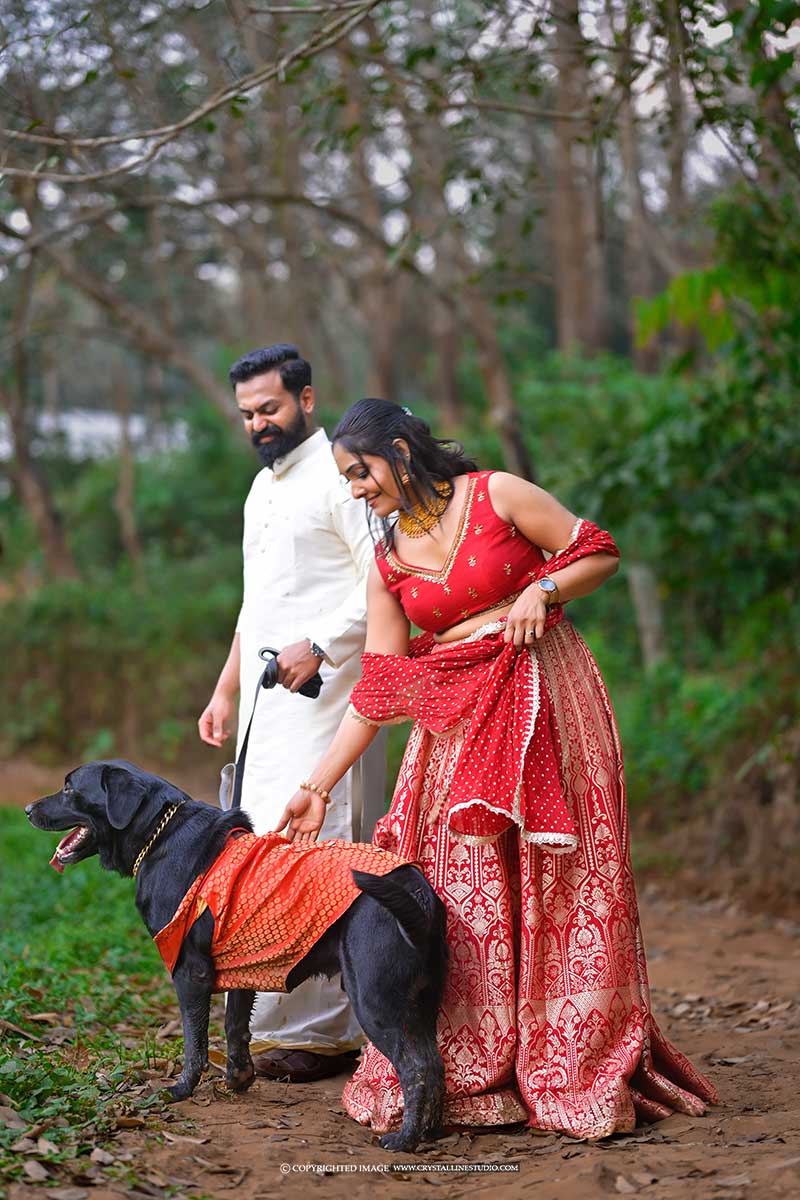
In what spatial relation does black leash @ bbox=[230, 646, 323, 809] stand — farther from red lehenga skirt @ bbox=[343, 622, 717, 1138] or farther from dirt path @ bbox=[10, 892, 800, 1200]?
dirt path @ bbox=[10, 892, 800, 1200]

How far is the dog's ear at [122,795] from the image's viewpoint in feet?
12.7

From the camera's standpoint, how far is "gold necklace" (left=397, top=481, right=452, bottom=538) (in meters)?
3.90

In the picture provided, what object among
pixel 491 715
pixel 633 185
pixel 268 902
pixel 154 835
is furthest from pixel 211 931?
pixel 633 185

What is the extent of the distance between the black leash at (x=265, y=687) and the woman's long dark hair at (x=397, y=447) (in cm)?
78

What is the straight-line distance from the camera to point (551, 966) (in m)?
3.83

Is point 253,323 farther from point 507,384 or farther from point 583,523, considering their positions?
point 583,523

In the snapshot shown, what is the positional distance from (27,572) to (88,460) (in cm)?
368

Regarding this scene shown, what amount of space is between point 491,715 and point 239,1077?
142 centimetres

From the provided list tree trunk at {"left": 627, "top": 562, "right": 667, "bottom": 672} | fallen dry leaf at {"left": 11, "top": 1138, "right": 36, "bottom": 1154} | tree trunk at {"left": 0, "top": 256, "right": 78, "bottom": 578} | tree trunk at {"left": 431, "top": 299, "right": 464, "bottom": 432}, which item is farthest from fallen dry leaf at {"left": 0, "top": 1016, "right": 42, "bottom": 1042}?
tree trunk at {"left": 431, "top": 299, "right": 464, "bottom": 432}

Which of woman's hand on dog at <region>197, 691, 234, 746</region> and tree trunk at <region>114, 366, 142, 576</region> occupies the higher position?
tree trunk at <region>114, 366, 142, 576</region>

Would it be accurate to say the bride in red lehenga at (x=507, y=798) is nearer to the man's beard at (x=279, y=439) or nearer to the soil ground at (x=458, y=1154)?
the soil ground at (x=458, y=1154)

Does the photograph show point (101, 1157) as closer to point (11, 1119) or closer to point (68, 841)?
point (11, 1119)

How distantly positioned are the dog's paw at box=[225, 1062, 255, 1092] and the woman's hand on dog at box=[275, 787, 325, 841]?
767mm

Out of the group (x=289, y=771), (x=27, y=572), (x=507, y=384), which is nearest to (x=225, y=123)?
(x=507, y=384)
